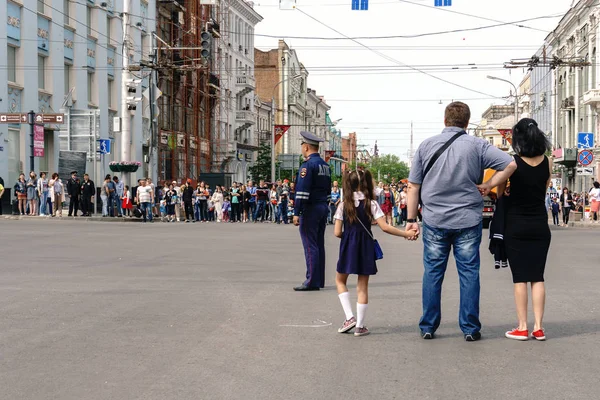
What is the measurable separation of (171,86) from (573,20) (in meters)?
28.8

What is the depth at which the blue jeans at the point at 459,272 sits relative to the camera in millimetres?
7145

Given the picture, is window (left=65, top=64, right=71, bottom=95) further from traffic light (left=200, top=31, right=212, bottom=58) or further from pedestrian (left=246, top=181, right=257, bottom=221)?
traffic light (left=200, top=31, right=212, bottom=58)

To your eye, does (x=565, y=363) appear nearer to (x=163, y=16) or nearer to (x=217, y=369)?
(x=217, y=369)

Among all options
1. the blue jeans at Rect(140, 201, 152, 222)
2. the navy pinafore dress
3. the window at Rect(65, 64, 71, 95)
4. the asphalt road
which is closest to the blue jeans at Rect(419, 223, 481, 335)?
the asphalt road

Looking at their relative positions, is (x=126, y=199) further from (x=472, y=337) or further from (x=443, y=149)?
(x=472, y=337)

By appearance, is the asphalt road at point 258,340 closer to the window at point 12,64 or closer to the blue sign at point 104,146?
the blue sign at point 104,146

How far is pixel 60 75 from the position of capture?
124ft

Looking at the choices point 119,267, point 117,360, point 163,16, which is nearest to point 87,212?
point 119,267

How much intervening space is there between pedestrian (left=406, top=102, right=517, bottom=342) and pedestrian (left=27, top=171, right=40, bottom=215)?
26.6 meters

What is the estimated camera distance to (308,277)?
34.9ft

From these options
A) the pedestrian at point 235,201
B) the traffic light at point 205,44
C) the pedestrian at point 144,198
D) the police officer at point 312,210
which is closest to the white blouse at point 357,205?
the police officer at point 312,210

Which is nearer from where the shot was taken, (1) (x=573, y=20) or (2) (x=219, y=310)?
(2) (x=219, y=310)

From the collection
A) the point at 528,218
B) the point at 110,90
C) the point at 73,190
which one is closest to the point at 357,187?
the point at 528,218

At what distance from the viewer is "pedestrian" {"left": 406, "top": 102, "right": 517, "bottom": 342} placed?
711 centimetres
